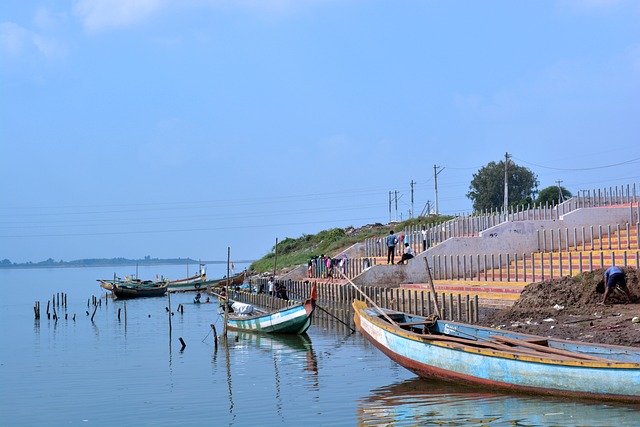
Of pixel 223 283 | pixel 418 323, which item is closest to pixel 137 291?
pixel 223 283

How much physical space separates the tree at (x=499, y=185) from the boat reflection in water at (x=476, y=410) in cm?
7821

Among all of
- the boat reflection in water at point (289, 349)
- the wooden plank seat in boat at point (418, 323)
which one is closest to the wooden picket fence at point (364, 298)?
the boat reflection in water at point (289, 349)

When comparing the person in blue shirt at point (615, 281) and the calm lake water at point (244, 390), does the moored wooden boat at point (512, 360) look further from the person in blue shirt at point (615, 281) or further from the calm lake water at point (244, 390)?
the person in blue shirt at point (615, 281)

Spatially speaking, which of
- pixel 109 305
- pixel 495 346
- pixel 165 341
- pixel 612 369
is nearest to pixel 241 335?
pixel 165 341

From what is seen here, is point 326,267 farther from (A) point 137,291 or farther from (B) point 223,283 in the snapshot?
(B) point 223,283

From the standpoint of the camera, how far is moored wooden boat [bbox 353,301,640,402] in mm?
13141

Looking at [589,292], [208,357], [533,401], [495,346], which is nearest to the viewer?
[533,401]

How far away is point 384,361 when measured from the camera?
69.3 ft

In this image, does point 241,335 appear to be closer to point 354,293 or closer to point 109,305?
point 354,293

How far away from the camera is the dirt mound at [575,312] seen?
19112mm

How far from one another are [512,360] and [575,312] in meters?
8.36

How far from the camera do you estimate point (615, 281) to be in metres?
21.9

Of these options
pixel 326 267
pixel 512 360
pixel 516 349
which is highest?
pixel 326 267

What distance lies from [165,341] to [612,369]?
20445 millimetres
